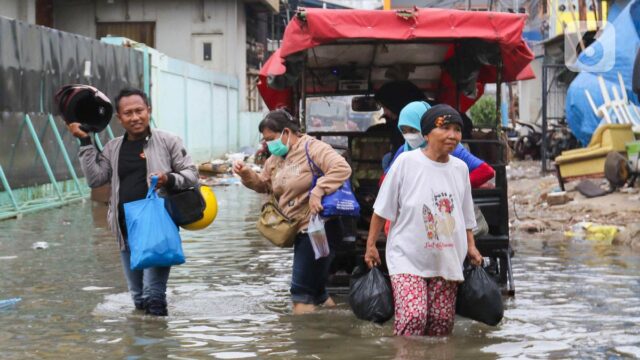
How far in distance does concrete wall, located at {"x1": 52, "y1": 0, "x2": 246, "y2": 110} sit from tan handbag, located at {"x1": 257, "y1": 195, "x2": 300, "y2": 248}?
3071cm

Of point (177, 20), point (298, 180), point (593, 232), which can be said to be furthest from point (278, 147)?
point (177, 20)

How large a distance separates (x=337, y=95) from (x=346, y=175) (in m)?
3.89

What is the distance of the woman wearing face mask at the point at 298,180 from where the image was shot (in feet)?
25.8

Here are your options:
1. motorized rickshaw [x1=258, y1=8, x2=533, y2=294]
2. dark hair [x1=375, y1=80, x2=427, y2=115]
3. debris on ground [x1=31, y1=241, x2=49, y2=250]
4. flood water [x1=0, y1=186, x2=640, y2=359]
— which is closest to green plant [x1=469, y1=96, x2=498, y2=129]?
flood water [x1=0, y1=186, x2=640, y2=359]

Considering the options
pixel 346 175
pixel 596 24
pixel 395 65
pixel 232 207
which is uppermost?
pixel 596 24

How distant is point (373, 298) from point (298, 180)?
147 centimetres

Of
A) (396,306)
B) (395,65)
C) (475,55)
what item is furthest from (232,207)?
(396,306)

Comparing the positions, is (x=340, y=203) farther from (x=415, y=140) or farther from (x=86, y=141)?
(x=86, y=141)

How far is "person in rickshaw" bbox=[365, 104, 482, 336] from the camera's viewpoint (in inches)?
253

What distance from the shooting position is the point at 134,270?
761 centimetres

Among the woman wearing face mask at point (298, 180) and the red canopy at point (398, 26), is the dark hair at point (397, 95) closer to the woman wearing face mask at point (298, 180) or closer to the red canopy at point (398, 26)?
the red canopy at point (398, 26)

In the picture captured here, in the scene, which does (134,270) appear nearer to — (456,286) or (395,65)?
(456,286)

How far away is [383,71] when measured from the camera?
11.2m

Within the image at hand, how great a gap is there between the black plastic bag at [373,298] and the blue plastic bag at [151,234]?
1.30 metres
